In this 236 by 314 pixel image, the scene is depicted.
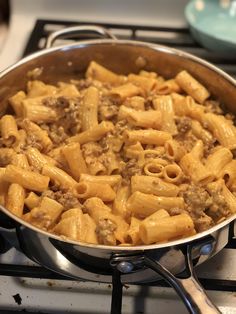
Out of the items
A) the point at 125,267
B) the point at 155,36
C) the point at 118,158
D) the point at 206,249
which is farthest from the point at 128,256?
the point at 155,36

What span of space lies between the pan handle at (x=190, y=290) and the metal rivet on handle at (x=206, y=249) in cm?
4

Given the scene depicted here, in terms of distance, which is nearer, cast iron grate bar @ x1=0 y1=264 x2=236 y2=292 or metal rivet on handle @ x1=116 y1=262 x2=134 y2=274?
metal rivet on handle @ x1=116 y1=262 x2=134 y2=274

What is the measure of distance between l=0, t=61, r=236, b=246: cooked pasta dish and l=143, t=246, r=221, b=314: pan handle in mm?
104

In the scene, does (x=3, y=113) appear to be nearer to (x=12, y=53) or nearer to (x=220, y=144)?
(x=12, y=53)

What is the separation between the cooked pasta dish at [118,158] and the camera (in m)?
0.89

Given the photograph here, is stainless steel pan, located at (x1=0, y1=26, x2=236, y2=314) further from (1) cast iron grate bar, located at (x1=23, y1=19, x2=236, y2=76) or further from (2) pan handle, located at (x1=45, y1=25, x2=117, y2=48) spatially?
(1) cast iron grate bar, located at (x1=23, y1=19, x2=236, y2=76)

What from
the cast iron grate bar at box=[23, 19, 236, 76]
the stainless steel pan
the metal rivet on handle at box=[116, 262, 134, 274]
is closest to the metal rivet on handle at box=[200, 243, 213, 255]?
the stainless steel pan

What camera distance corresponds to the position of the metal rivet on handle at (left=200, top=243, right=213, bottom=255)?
0.77m

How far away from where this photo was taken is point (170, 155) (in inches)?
40.4

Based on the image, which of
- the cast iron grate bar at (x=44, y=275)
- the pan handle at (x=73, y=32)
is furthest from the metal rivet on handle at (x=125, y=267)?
the pan handle at (x=73, y=32)

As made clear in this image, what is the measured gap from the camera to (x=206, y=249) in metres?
0.78

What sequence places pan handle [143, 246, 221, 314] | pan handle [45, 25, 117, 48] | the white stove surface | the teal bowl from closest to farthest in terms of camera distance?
pan handle [143, 246, 221, 314] < the white stove surface < pan handle [45, 25, 117, 48] < the teal bowl

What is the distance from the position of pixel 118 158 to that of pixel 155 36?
1.73 ft

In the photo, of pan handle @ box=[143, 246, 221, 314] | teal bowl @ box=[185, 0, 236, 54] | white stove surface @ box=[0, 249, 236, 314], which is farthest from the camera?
teal bowl @ box=[185, 0, 236, 54]
